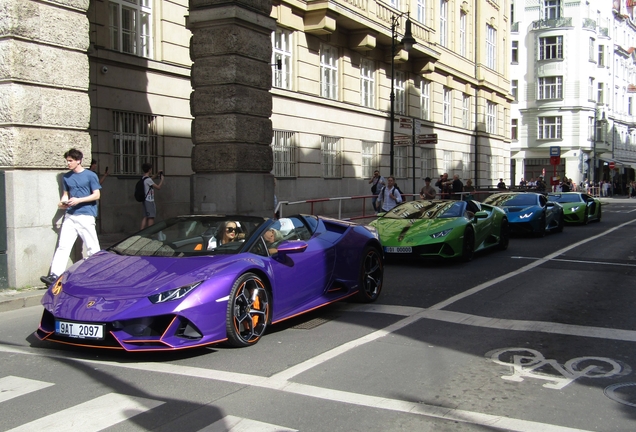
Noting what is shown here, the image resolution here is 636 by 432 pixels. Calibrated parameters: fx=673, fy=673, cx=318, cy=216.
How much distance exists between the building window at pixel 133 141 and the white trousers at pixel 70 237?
777cm

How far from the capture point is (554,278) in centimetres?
1100

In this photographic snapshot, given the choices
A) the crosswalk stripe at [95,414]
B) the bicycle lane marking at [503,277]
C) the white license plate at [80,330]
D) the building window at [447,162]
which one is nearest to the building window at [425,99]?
the building window at [447,162]

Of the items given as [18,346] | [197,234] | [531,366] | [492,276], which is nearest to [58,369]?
[18,346]

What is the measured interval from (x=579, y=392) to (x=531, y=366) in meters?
0.73

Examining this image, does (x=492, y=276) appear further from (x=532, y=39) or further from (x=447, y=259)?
(x=532, y=39)

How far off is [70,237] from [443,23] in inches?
1261

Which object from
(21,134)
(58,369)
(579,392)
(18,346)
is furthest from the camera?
(21,134)

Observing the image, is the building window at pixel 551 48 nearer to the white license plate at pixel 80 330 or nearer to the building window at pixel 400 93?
the building window at pixel 400 93

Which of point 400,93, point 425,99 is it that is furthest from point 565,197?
point 425,99

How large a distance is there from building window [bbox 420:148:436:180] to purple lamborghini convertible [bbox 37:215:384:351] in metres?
27.8

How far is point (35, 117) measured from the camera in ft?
33.0

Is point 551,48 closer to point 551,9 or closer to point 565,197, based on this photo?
point 551,9

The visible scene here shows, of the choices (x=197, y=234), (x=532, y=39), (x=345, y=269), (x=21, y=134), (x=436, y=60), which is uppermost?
(x=532, y=39)

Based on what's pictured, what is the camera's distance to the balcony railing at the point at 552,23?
215ft
